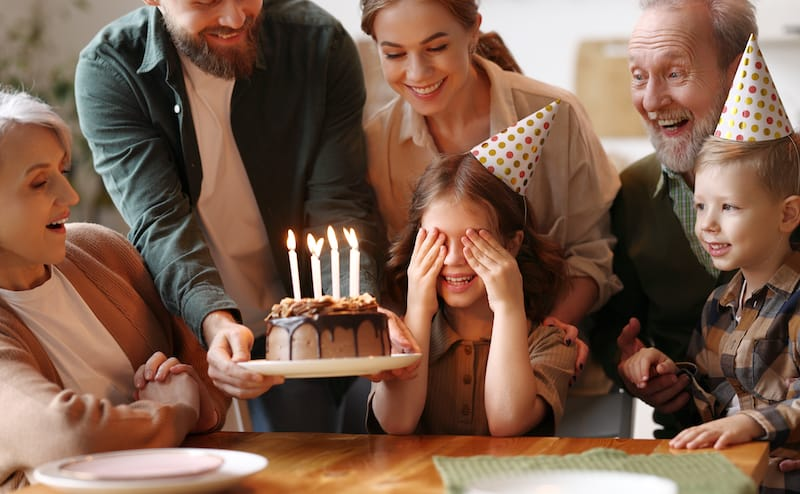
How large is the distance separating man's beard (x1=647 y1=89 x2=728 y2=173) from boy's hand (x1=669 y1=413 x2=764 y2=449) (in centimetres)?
88

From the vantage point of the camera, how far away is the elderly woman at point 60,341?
1.54 m

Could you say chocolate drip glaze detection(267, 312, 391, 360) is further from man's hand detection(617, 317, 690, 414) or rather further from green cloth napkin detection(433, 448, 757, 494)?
man's hand detection(617, 317, 690, 414)

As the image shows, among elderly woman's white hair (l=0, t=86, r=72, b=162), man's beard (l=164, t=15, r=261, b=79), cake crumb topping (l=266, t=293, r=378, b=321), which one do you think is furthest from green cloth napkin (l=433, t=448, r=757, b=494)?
man's beard (l=164, t=15, r=261, b=79)

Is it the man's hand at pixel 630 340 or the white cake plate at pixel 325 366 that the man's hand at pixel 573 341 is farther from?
the white cake plate at pixel 325 366

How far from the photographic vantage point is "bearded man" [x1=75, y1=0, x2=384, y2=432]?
2.30 m

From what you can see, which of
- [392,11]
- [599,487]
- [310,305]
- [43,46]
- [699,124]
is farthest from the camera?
[43,46]

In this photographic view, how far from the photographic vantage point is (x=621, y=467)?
146 centimetres

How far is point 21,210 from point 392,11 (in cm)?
95

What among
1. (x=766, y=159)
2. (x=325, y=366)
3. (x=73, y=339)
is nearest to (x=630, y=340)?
(x=766, y=159)

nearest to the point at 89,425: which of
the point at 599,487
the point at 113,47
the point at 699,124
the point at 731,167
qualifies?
the point at 599,487

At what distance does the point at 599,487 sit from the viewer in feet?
4.37

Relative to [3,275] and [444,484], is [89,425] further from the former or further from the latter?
[444,484]

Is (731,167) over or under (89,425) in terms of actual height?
over

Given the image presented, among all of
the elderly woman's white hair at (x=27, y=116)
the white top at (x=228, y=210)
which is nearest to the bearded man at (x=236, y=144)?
the white top at (x=228, y=210)
